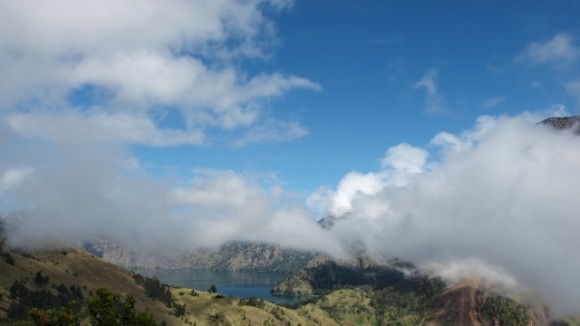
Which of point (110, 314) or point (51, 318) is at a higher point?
point (110, 314)

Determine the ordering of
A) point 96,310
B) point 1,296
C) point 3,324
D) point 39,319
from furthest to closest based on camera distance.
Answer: point 1,296, point 3,324, point 96,310, point 39,319

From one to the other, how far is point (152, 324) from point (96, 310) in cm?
817

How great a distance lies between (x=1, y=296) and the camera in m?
182

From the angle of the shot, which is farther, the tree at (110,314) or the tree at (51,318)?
the tree at (110,314)

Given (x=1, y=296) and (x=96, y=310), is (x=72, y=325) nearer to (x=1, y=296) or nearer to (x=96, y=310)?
(x=96, y=310)

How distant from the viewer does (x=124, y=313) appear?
66500 mm

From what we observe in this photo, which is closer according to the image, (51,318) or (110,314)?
(51,318)

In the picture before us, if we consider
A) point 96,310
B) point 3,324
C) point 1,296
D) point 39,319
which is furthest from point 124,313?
point 1,296

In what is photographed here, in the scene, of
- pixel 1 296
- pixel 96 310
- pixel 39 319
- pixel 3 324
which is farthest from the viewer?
pixel 1 296

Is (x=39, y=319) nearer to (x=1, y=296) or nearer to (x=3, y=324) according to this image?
(x=3, y=324)

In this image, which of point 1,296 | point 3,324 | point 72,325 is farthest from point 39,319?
point 1,296

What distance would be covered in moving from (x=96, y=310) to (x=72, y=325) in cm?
408

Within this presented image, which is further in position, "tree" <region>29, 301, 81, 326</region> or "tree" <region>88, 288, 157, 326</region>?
"tree" <region>88, 288, 157, 326</region>

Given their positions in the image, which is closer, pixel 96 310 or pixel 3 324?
pixel 96 310
